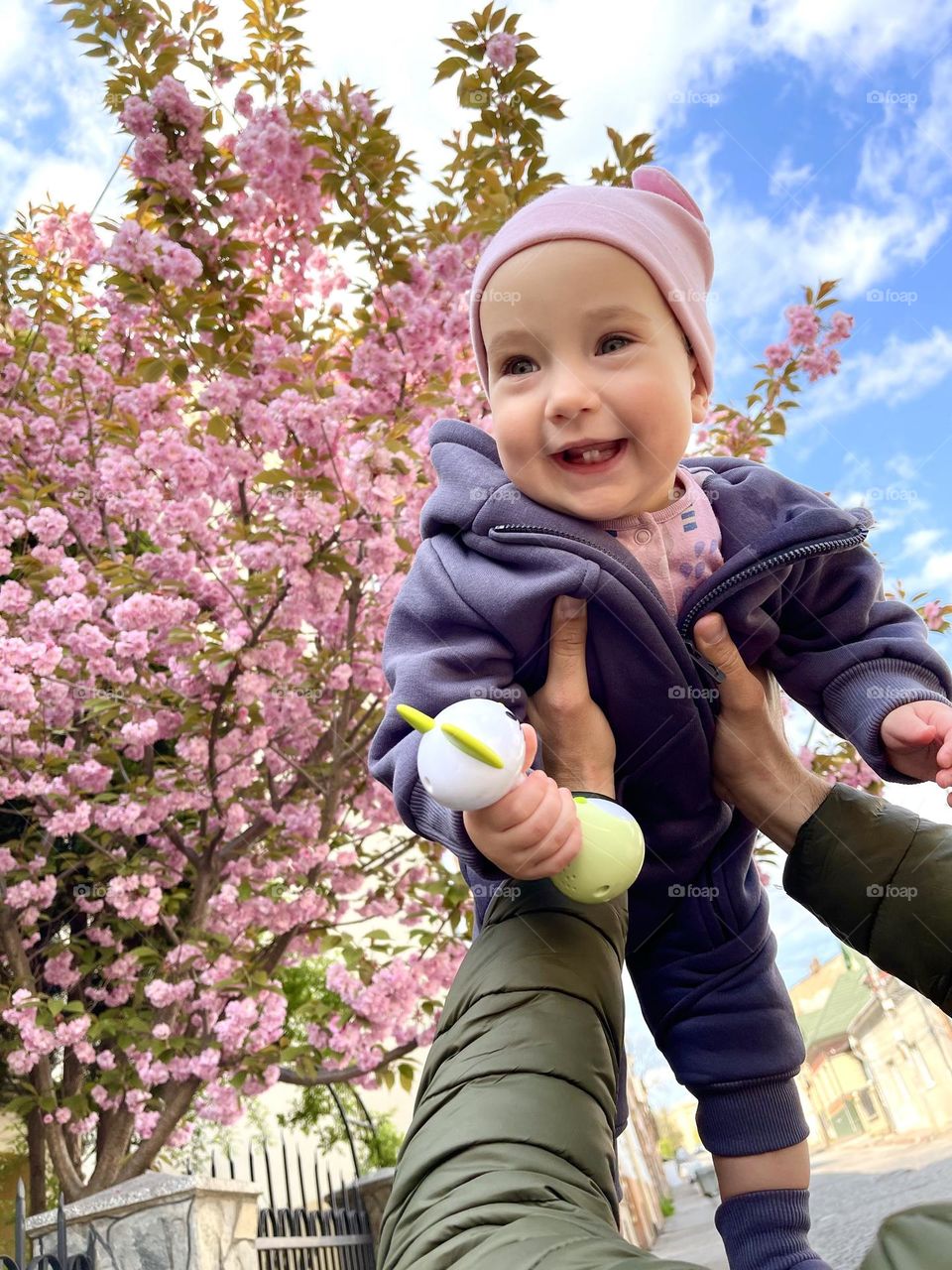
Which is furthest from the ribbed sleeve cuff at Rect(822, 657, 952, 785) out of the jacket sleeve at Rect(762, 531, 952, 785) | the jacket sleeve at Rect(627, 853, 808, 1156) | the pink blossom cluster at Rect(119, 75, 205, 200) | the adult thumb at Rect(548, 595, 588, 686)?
the pink blossom cluster at Rect(119, 75, 205, 200)

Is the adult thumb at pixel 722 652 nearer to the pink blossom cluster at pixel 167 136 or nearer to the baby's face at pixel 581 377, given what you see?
the baby's face at pixel 581 377

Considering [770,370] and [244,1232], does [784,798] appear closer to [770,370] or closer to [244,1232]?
[244,1232]

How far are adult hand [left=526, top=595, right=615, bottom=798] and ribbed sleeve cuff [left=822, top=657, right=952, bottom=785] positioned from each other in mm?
362

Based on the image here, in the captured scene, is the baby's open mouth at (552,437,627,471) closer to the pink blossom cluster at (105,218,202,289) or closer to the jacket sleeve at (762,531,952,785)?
the jacket sleeve at (762,531,952,785)

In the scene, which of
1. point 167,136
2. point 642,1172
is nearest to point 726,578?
point 167,136

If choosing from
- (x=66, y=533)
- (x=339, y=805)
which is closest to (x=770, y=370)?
(x=339, y=805)

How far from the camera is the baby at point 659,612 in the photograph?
1.32 meters

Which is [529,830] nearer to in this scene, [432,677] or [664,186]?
[432,677]

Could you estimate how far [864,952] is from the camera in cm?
125

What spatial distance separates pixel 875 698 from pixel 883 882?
27 cm

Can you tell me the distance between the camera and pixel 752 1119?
1.39 meters

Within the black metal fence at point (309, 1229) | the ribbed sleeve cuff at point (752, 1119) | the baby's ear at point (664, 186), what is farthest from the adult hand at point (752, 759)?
the black metal fence at point (309, 1229)

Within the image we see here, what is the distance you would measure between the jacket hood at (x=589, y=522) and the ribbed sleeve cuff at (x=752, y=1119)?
76cm

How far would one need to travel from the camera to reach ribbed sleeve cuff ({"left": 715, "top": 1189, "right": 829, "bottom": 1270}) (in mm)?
1301
